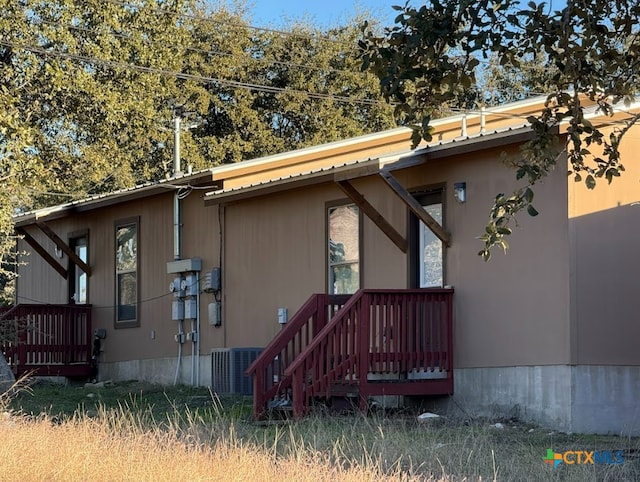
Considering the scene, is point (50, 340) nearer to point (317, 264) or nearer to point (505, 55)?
point (317, 264)

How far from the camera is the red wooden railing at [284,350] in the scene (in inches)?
530

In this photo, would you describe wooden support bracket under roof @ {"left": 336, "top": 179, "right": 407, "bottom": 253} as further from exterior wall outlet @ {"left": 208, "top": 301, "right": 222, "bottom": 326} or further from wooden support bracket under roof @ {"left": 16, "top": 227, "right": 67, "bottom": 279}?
wooden support bracket under roof @ {"left": 16, "top": 227, "right": 67, "bottom": 279}

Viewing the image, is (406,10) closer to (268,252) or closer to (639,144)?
(639,144)

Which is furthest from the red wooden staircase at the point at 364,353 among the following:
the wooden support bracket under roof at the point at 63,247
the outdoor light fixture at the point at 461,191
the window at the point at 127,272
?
the wooden support bracket under roof at the point at 63,247

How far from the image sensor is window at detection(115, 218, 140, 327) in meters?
19.9

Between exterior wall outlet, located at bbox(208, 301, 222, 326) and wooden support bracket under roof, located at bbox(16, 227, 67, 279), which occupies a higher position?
wooden support bracket under roof, located at bbox(16, 227, 67, 279)

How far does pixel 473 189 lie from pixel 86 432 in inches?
243

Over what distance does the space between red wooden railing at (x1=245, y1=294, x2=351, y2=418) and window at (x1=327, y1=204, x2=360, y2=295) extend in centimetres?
104

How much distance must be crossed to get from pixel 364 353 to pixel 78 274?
384 inches

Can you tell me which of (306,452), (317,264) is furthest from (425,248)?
(306,452)

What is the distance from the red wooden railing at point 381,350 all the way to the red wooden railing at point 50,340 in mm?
7343

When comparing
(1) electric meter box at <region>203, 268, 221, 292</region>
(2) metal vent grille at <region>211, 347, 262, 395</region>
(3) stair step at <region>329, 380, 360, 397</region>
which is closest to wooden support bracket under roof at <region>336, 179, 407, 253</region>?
(3) stair step at <region>329, 380, 360, 397</region>

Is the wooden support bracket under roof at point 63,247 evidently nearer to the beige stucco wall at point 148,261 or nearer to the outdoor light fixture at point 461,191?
the beige stucco wall at point 148,261

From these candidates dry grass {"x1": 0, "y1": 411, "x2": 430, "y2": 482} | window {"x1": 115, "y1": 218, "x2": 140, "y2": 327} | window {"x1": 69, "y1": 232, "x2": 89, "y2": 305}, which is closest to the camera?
dry grass {"x1": 0, "y1": 411, "x2": 430, "y2": 482}
